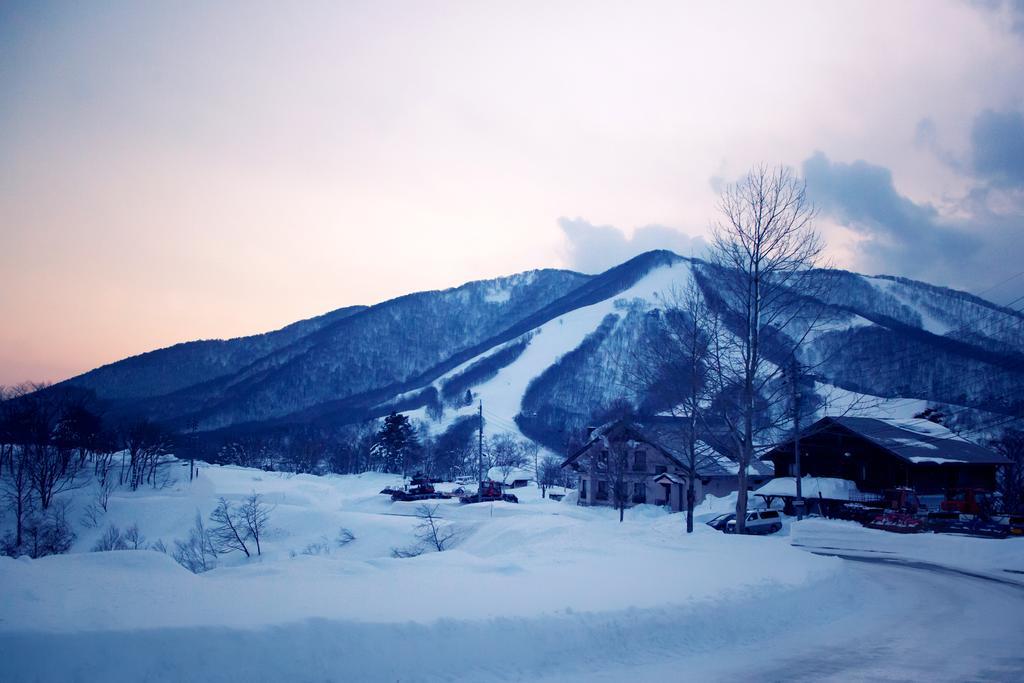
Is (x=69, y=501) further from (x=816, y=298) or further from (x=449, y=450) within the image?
(x=449, y=450)

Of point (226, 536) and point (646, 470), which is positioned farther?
point (646, 470)

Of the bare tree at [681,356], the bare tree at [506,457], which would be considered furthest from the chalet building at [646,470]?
the bare tree at [506,457]

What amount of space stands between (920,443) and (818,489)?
7.81 meters

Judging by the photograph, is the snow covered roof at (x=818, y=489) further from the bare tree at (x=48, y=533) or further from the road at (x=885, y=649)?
the bare tree at (x=48, y=533)

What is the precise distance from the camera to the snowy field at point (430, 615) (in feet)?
24.3

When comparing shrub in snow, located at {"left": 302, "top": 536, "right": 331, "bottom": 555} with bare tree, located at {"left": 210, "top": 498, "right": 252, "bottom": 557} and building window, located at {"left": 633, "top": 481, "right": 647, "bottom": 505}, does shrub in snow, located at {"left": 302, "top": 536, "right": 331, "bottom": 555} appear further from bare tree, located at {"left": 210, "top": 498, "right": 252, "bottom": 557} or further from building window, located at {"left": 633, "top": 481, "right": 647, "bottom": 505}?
building window, located at {"left": 633, "top": 481, "right": 647, "bottom": 505}

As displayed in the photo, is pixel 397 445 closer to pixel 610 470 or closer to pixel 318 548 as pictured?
pixel 610 470

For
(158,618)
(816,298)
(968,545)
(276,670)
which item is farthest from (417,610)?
(968,545)

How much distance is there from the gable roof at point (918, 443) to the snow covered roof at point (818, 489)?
3551mm

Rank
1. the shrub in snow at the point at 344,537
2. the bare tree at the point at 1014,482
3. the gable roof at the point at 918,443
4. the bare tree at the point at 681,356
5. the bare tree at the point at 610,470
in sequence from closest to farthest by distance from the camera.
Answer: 1. the bare tree at the point at 681,356
2. the bare tree at the point at 1014,482
3. the gable roof at the point at 918,443
4. the shrub in snow at the point at 344,537
5. the bare tree at the point at 610,470

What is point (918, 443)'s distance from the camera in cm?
4412

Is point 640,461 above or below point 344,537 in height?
above

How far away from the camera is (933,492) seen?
43.4m

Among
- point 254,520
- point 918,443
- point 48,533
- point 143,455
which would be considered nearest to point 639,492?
point 918,443
